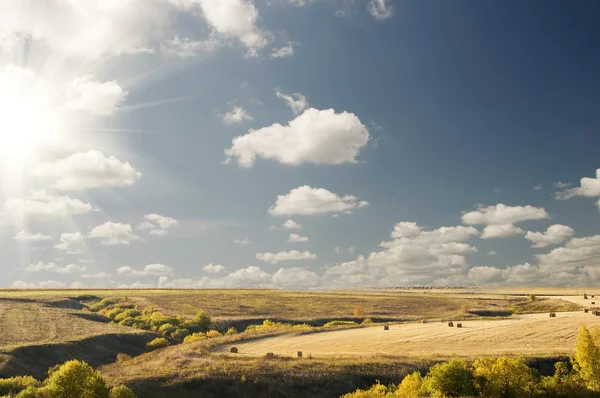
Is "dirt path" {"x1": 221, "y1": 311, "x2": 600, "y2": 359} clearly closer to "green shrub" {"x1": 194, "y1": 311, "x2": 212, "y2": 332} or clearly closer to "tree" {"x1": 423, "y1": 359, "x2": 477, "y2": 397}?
"tree" {"x1": 423, "y1": 359, "x2": 477, "y2": 397}

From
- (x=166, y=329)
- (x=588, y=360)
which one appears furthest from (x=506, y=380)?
(x=166, y=329)

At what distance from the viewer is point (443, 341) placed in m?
65.5

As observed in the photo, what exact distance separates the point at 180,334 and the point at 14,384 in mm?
41489

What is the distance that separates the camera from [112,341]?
7600cm

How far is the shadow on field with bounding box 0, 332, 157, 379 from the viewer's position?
56.0 metres

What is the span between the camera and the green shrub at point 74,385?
3712cm

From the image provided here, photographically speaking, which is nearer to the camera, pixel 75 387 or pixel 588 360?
pixel 75 387

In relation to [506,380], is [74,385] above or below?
below

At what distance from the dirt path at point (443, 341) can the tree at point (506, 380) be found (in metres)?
16.6

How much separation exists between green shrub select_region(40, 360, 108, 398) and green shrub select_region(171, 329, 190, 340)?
48.6 m

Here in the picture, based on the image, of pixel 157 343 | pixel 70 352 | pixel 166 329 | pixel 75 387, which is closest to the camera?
pixel 75 387

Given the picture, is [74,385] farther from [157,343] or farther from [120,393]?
[157,343]

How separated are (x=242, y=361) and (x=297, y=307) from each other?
8358 cm

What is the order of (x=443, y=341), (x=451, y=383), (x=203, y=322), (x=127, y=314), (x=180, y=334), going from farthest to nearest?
(x=127, y=314) < (x=203, y=322) < (x=180, y=334) < (x=443, y=341) < (x=451, y=383)
